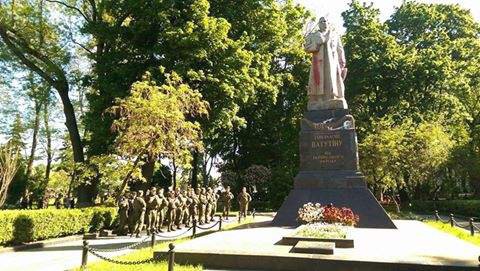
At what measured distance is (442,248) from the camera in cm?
1172

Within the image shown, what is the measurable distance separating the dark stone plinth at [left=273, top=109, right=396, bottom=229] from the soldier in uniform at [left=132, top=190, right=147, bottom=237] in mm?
5430

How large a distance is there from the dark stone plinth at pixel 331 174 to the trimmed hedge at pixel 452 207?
15.8 meters

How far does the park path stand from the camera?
11141mm

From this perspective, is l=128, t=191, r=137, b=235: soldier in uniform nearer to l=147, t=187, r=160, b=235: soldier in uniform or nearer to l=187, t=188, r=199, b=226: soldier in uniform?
l=147, t=187, r=160, b=235: soldier in uniform

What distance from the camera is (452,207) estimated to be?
34.1m

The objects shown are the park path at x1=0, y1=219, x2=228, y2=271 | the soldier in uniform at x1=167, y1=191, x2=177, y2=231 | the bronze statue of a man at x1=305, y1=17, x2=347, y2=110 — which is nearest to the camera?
the park path at x1=0, y1=219, x2=228, y2=271

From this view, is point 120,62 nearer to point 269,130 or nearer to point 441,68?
point 269,130

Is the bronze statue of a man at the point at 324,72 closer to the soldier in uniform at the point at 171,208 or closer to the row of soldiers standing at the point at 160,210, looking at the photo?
the soldier in uniform at the point at 171,208

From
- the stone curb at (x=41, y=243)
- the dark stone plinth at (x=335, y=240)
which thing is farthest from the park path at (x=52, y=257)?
the dark stone plinth at (x=335, y=240)

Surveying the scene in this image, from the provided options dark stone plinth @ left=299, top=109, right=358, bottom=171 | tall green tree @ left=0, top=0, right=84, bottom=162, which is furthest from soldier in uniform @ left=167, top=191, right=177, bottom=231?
tall green tree @ left=0, top=0, right=84, bottom=162

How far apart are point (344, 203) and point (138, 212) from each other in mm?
8281

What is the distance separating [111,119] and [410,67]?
1042 inches

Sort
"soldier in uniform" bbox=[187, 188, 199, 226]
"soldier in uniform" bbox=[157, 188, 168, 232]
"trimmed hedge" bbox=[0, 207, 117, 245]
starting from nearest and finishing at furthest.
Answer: "trimmed hedge" bbox=[0, 207, 117, 245] → "soldier in uniform" bbox=[157, 188, 168, 232] → "soldier in uniform" bbox=[187, 188, 199, 226]

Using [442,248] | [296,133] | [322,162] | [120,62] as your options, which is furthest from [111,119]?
[296,133]
